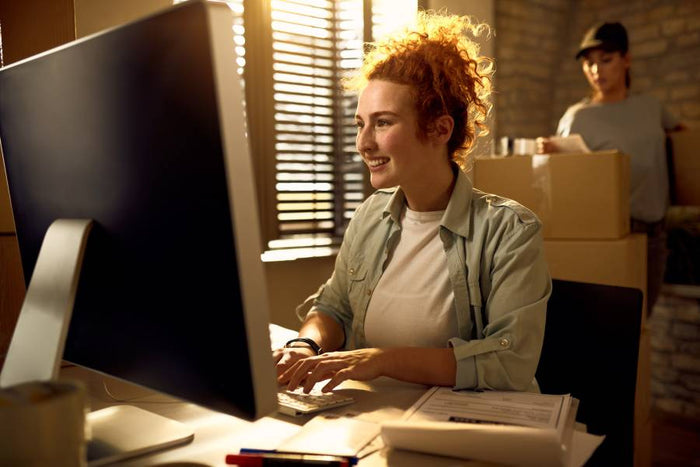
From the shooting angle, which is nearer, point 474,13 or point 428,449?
point 428,449

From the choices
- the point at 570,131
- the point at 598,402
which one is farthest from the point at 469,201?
the point at 570,131

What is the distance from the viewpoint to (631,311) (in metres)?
1.20

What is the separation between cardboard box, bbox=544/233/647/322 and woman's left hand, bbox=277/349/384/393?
1417 mm

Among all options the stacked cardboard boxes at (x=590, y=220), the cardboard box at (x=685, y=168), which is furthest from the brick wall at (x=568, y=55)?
the stacked cardboard boxes at (x=590, y=220)

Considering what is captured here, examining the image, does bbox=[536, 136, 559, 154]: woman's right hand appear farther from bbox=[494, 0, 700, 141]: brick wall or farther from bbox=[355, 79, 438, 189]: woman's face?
bbox=[355, 79, 438, 189]: woman's face

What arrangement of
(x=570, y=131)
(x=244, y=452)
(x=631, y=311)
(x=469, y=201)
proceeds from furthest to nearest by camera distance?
(x=570, y=131) < (x=469, y=201) < (x=631, y=311) < (x=244, y=452)

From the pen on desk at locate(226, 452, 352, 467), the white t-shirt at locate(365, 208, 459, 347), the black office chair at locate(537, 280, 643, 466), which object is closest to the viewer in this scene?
the pen on desk at locate(226, 452, 352, 467)

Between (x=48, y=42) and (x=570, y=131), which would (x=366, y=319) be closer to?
(x=48, y=42)

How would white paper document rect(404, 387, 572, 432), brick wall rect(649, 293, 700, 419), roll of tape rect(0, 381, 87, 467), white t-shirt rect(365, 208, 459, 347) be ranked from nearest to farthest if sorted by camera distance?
roll of tape rect(0, 381, 87, 467)
white paper document rect(404, 387, 572, 432)
white t-shirt rect(365, 208, 459, 347)
brick wall rect(649, 293, 700, 419)

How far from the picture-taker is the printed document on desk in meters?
0.71

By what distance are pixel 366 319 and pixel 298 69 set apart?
163cm

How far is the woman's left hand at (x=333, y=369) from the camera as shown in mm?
1021

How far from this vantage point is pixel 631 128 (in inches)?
117

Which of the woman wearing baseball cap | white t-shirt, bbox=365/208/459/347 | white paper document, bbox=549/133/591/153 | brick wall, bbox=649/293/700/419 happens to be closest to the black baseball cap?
the woman wearing baseball cap
